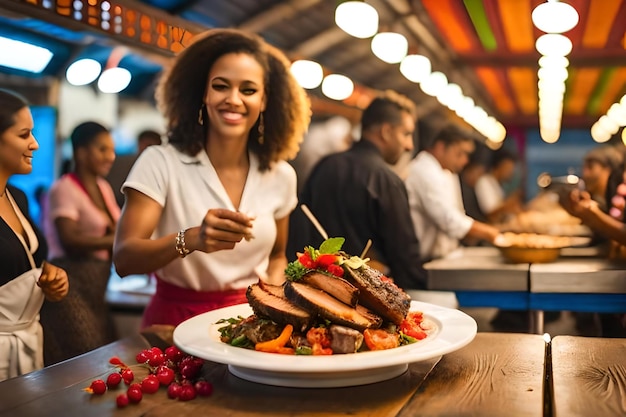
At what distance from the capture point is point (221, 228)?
1830 mm

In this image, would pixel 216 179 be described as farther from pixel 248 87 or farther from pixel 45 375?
pixel 45 375

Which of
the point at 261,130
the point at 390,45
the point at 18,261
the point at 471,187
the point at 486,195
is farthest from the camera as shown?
the point at 486,195

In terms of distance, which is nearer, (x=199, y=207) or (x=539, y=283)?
(x=199, y=207)

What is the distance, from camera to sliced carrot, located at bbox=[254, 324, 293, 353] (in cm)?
147

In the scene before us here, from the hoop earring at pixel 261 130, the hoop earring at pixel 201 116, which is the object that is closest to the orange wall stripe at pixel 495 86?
the hoop earring at pixel 261 130

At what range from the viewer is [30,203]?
212 centimetres

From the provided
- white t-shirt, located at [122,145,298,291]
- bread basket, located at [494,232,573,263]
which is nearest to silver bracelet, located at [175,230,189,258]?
white t-shirt, located at [122,145,298,291]

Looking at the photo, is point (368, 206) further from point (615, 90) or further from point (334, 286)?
point (334, 286)

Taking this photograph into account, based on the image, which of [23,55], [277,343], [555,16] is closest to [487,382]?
[277,343]

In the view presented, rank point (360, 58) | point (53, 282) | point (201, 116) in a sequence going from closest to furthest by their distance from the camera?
A: point (53, 282), point (201, 116), point (360, 58)

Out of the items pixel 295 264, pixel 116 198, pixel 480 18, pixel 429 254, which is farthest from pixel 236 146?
pixel 480 18

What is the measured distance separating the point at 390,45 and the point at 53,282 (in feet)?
11.2

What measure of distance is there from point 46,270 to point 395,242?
2024mm

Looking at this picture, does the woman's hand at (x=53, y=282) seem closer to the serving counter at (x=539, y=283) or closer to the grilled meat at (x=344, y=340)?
the grilled meat at (x=344, y=340)
